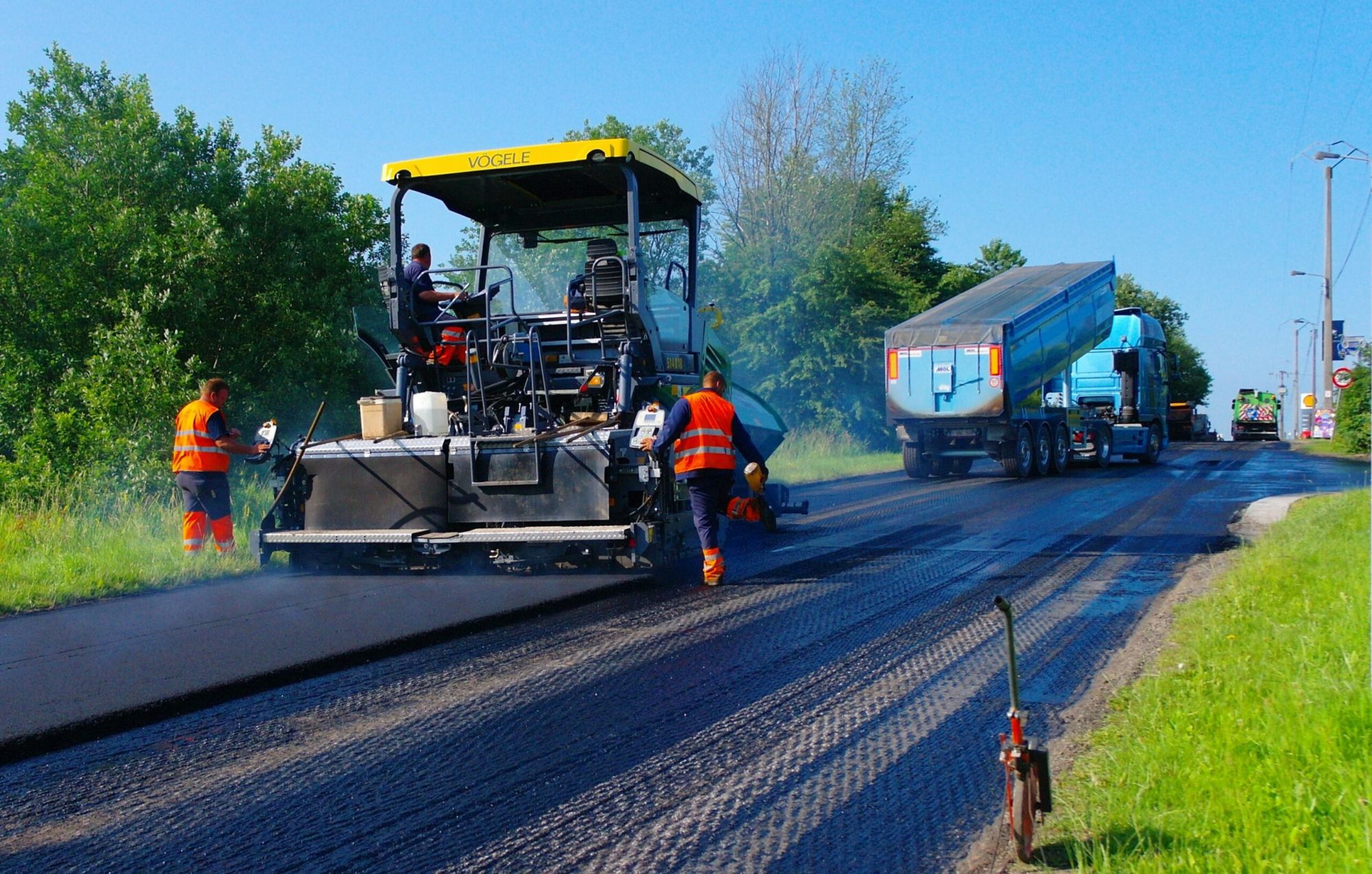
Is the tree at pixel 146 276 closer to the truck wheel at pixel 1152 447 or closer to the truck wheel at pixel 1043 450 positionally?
the truck wheel at pixel 1043 450

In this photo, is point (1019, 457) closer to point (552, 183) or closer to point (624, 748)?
point (552, 183)

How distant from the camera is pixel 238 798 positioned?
3.67 metres

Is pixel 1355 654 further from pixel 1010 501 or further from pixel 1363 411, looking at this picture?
pixel 1363 411

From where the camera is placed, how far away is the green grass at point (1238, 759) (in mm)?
2988

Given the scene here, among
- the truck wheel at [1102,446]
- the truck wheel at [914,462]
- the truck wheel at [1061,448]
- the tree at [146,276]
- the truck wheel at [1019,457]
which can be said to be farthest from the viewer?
the truck wheel at [1102,446]

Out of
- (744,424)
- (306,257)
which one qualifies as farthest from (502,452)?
(306,257)

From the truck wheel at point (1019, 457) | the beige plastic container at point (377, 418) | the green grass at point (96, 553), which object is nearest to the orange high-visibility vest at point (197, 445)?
the green grass at point (96, 553)

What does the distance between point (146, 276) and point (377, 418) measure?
900 cm

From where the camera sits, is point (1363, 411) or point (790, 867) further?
point (1363, 411)

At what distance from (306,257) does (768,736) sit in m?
14.8

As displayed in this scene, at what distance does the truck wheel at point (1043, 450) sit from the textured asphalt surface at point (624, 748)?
1233 centimetres

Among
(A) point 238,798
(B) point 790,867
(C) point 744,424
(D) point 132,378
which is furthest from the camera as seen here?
(D) point 132,378

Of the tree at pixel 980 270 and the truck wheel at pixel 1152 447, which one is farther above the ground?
the tree at pixel 980 270

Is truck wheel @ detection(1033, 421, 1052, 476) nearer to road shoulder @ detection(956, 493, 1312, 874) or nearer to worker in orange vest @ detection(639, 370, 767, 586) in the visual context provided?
road shoulder @ detection(956, 493, 1312, 874)
